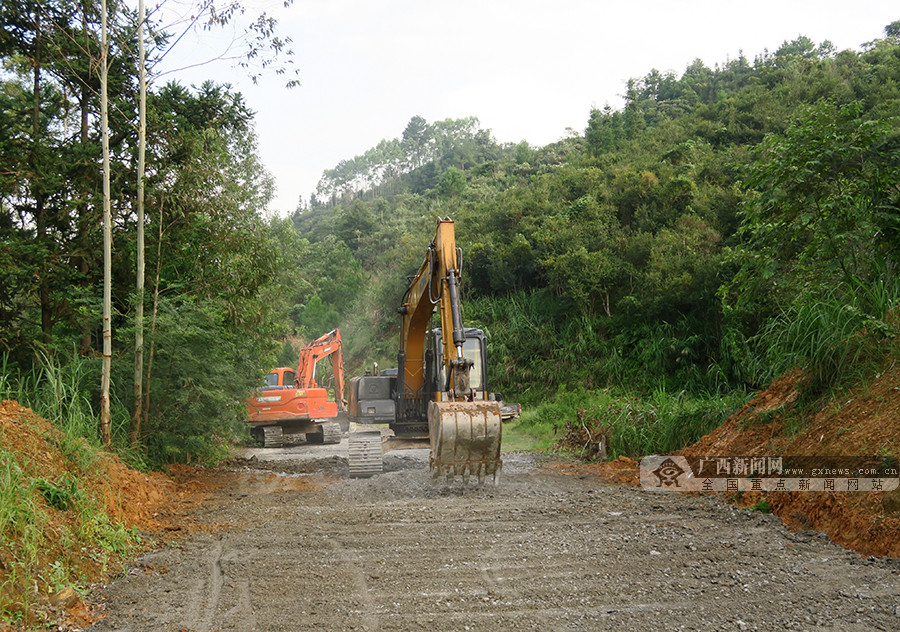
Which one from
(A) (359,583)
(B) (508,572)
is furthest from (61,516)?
(B) (508,572)

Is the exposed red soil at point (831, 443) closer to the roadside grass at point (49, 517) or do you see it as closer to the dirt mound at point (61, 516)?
the dirt mound at point (61, 516)

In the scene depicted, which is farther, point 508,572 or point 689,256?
point 689,256

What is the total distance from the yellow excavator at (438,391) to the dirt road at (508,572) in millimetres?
593

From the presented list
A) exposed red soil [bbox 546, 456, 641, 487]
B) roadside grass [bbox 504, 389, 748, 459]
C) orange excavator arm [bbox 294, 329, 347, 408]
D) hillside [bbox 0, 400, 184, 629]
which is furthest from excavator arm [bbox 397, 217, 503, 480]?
orange excavator arm [bbox 294, 329, 347, 408]

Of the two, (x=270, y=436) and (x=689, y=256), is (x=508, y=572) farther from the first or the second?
(x=689, y=256)

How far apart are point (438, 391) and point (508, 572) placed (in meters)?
3.79

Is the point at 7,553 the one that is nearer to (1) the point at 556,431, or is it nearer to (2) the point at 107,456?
(2) the point at 107,456

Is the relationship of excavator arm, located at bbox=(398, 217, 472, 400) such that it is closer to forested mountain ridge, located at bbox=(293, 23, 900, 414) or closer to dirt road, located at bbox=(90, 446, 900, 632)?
dirt road, located at bbox=(90, 446, 900, 632)

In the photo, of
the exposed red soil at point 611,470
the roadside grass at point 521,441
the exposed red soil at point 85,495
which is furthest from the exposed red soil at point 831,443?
the roadside grass at point 521,441

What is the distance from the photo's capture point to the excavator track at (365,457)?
9875 millimetres

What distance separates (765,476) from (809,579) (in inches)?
90.3

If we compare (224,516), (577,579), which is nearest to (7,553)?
(224,516)

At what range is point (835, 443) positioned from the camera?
5.86 m

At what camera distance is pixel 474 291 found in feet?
88.0
